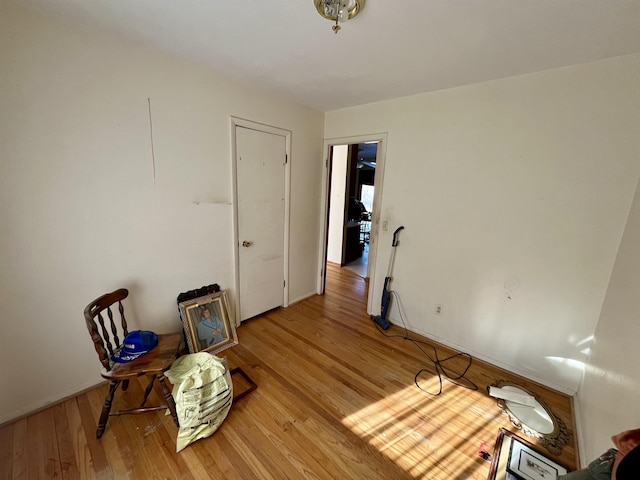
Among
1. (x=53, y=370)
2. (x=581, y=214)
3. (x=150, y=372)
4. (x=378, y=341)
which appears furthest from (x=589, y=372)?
(x=53, y=370)

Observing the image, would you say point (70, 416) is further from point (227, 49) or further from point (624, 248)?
point (624, 248)

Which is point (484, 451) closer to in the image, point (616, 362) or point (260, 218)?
point (616, 362)

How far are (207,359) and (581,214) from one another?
2.78m

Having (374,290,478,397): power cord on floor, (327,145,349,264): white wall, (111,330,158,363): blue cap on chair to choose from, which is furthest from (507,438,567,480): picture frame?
(327,145,349,264): white wall

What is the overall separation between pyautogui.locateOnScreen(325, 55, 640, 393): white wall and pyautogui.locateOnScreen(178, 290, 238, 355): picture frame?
1.84 meters

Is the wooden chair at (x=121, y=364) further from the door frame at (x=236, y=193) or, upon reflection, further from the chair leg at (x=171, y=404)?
the door frame at (x=236, y=193)

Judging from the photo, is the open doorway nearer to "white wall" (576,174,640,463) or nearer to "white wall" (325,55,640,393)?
"white wall" (325,55,640,393)

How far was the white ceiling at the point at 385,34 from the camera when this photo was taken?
1254mm

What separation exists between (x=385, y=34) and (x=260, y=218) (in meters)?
1.86

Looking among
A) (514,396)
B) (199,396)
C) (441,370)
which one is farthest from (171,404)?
(514,396)

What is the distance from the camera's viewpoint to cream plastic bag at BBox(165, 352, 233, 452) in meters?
1.44

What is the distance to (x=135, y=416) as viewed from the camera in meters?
1.62

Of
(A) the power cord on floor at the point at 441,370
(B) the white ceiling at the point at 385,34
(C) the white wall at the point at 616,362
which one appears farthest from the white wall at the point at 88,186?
(C) the white wall at the point at 616,362

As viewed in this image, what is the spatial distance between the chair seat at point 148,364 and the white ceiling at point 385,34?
6.60 feet
